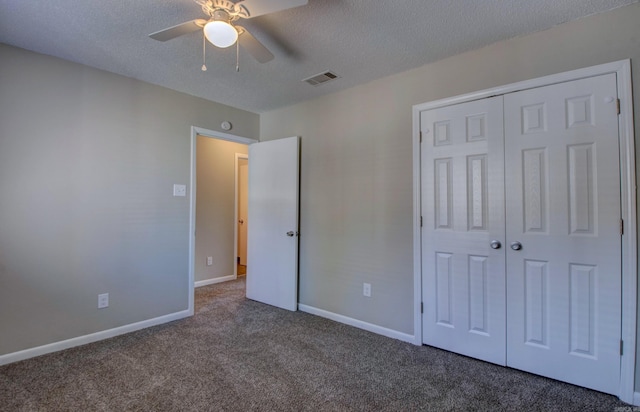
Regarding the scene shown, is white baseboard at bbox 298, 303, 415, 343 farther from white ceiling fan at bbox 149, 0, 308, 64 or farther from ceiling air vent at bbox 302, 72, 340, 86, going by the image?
white ceiling fan at bbox 149, 0, 308, 64

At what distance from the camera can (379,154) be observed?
292cm

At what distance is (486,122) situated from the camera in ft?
7.70

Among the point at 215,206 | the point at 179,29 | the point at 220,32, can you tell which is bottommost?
the point at 215,206

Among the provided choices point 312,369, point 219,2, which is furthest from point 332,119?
point 312,369

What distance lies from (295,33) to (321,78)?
784 mm

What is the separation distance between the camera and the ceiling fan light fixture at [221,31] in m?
1.56

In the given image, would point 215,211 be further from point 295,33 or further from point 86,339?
point 295,33

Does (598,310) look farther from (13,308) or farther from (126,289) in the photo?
(13,308)

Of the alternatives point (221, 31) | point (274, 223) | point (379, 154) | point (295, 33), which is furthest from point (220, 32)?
point (274, 223)

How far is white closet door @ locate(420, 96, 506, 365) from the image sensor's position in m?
2.31

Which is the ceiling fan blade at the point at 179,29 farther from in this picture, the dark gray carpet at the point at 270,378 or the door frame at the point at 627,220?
the door frame at the point at 627,220

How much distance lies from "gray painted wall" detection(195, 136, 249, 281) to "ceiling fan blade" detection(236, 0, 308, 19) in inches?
121

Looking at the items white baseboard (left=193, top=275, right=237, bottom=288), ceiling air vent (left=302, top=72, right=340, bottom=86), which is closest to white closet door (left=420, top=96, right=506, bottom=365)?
ceiling air vent (left=302, top=72, right=340, bottom=86)

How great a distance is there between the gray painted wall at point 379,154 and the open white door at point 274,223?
0.40 feet
